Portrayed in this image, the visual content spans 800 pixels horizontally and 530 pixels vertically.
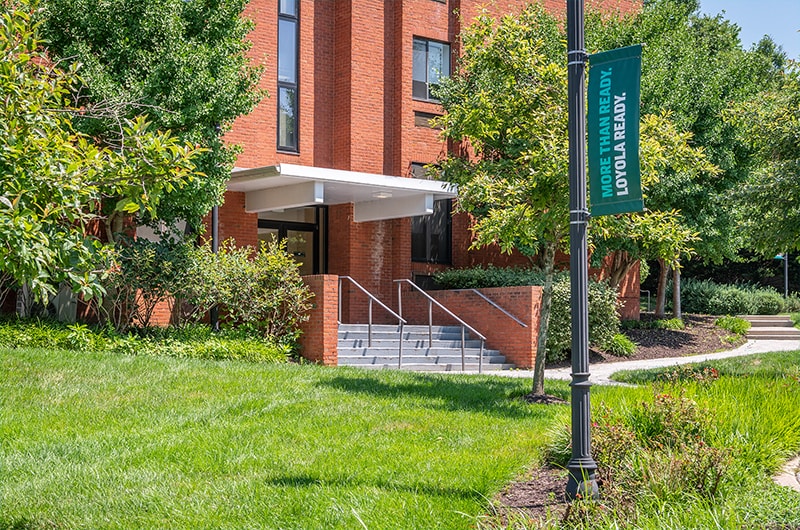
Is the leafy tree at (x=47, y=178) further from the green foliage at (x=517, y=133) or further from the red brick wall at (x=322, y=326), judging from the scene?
the red brick wall at (x=322, y=326)

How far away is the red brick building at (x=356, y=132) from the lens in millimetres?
20438

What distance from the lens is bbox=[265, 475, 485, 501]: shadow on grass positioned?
675 centimetres

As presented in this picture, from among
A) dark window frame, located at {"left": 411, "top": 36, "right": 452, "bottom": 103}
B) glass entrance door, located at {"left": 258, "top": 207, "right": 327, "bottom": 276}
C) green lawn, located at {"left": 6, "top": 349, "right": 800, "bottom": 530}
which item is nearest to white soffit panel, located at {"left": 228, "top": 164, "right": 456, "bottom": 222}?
glass entrance door, located at {"left": 258, "top": 207, "right": 327, "bottom": 276}

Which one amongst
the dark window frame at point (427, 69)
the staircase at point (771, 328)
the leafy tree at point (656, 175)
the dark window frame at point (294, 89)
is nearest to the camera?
the leafy tree at point (656, 175)

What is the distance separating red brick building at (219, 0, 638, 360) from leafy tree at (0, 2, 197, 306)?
513 inches

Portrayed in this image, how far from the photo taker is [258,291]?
16.5 m

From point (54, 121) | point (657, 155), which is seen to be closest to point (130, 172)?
point (54, 121)

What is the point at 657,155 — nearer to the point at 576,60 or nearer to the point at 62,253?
the point at 576,60

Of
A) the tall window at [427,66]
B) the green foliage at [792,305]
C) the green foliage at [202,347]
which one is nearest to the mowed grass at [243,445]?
the green foliage at [202,347]

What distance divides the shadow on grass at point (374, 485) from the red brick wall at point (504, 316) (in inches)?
478

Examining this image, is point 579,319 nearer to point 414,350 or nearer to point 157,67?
point 157,67

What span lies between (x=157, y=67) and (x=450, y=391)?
7.36m

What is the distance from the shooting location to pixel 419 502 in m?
6.51

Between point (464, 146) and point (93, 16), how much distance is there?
1091cm
